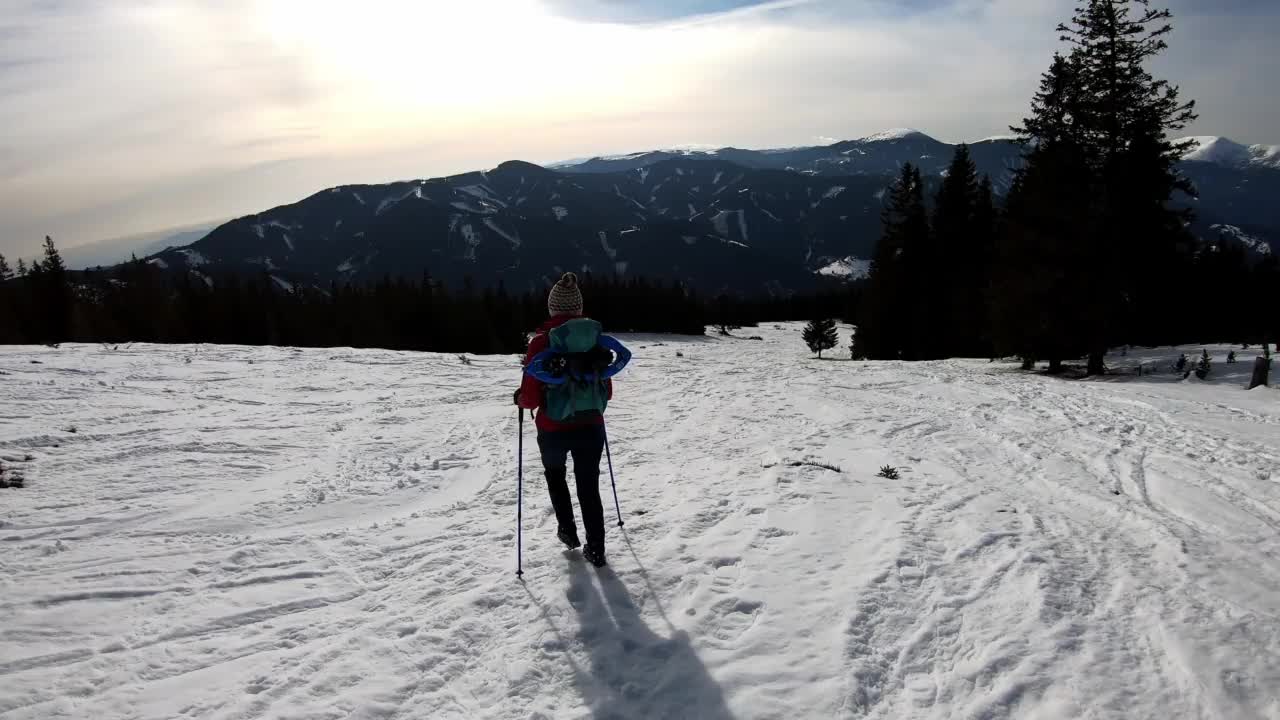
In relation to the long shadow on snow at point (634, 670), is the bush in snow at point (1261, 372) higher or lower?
higher

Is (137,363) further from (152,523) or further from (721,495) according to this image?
(721,495)

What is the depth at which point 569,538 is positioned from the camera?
5.75m

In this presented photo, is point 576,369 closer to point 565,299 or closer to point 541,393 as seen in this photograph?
point 541,393

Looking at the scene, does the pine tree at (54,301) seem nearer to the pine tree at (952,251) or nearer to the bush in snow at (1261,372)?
the pine tree at (952,251)

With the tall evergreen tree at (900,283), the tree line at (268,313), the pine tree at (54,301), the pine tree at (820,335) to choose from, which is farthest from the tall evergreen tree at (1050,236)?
the pine tree at (54,301)

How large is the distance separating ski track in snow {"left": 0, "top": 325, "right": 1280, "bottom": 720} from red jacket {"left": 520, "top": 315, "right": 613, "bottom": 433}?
1.38 metres

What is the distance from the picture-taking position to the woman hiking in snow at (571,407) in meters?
5.19

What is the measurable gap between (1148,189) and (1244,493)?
17.4 meters

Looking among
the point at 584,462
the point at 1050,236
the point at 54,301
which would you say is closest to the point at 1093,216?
the point at 1050,236

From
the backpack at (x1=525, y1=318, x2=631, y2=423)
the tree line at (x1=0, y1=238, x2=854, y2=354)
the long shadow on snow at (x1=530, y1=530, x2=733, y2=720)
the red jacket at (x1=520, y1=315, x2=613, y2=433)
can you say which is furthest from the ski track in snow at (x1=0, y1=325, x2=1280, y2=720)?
the tree line at (x1=0, y1=238, x2=854, y2=354)

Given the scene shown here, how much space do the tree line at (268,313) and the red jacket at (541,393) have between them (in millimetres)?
49876

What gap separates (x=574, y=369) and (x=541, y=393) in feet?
1.27

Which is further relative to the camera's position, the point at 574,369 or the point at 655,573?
the point at 655,573

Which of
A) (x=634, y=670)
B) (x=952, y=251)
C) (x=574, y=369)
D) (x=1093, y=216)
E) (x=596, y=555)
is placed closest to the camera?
(x=634, y=670)
